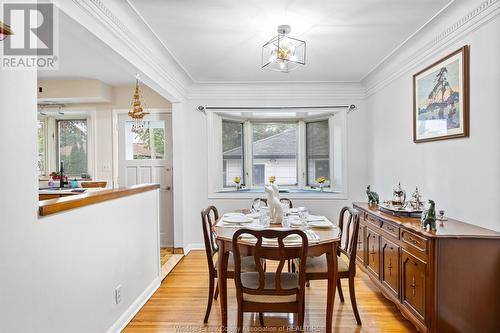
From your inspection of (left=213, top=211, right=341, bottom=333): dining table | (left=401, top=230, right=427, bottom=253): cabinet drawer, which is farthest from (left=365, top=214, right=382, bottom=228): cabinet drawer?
(left=213, top=211, right=341, bottom=333): dining table

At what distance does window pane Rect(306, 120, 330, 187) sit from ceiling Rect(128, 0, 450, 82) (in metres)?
1.30

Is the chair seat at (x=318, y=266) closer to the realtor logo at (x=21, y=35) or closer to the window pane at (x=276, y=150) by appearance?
the realtor logo at (x=21, y=35)

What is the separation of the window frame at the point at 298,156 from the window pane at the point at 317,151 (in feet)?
0.21

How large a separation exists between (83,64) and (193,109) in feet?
4.86

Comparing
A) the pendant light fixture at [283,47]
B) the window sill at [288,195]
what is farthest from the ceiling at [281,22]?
the window sill at [288,195]

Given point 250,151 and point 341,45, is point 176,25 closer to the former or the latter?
point 341,45

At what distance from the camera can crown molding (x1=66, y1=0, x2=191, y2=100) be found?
1.96 metres

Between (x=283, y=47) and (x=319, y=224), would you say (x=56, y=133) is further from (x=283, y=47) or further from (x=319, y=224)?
(x=319, y=224)

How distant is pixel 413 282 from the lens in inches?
88.6

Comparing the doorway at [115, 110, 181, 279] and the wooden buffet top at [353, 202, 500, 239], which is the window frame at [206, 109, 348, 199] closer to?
the doorway at [115, 110, 181, 279]

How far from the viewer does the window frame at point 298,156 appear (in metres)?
4.53

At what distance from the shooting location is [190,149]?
4539 millimetres

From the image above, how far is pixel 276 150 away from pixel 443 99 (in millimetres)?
2773

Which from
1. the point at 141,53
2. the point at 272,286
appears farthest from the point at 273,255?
the point at 141,53
